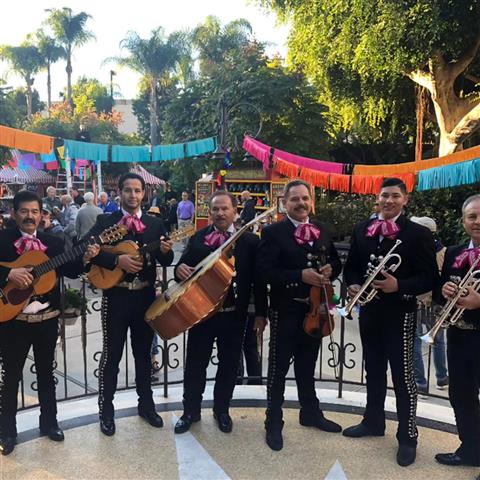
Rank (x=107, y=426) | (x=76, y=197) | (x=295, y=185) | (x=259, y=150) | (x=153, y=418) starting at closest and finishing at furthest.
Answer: (x=295, y=185) → (x=107, y=426) → (x=153, y=418) → (x=259, y=150) → (x=76, y=197)

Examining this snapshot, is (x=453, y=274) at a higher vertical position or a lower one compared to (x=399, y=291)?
higher

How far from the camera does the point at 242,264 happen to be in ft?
12.5

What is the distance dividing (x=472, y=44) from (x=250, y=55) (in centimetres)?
910

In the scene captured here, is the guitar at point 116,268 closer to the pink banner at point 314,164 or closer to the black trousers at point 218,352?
the black trousers at point 218,352

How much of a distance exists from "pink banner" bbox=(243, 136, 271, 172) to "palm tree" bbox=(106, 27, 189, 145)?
24.3m

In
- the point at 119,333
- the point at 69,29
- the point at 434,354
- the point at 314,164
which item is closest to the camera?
the point at 119,333

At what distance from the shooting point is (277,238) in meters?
3.64

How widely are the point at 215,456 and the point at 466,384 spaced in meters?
1.79

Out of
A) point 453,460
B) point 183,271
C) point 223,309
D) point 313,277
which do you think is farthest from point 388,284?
point 183,271

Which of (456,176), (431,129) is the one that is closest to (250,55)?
(431,129)

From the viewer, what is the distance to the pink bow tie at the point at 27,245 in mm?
3486

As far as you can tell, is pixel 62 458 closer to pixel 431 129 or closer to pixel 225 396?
pixel 225 396

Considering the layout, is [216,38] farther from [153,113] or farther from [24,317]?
[24,317]

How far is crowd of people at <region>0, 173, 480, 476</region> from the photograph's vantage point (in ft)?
11.0
